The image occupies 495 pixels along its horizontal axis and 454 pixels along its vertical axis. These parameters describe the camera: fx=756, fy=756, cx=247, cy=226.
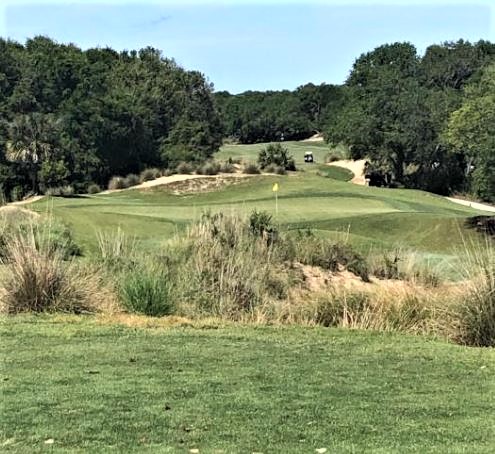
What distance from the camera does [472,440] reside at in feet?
16.3

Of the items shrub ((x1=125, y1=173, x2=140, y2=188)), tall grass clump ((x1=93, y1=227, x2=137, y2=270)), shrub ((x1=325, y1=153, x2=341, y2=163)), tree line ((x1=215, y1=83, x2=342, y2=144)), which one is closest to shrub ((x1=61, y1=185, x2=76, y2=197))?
shrub ((x1=125, y1=173, x2=140, y2=188))

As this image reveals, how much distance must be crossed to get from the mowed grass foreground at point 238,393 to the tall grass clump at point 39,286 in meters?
1.90

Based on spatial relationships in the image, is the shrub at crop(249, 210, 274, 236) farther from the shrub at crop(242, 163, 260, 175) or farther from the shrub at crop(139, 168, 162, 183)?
the shrub at crop(139, 168, 162, 183)

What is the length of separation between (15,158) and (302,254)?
141ft

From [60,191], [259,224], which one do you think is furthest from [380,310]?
[60,191]

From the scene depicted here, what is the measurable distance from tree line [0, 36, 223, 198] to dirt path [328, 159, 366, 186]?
14.5 metres

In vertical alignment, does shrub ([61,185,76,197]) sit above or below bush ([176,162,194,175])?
below

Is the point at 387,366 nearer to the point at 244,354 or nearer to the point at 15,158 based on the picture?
the point at 244,354

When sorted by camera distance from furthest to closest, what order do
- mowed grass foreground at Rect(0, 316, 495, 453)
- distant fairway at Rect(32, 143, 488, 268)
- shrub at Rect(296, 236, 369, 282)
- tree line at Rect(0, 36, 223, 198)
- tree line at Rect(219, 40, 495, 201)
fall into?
tree line at Rect(0, 36, 223, 198) → tree line at Rect(219, 40, 495, 201) → distant fairway at Rect(32, 143, 488, 268) → shrub at Rect(296, 236, 369, 282) → mowed grass foreground at Rect(0, 316, 495, 453)

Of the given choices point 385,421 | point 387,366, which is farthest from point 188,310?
point 385,421

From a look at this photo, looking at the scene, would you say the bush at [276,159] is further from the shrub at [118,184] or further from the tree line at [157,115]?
the shrub at [118,184]

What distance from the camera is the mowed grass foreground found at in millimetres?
4930

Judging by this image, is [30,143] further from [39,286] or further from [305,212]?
[39,286]

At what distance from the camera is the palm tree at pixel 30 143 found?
56.3m
